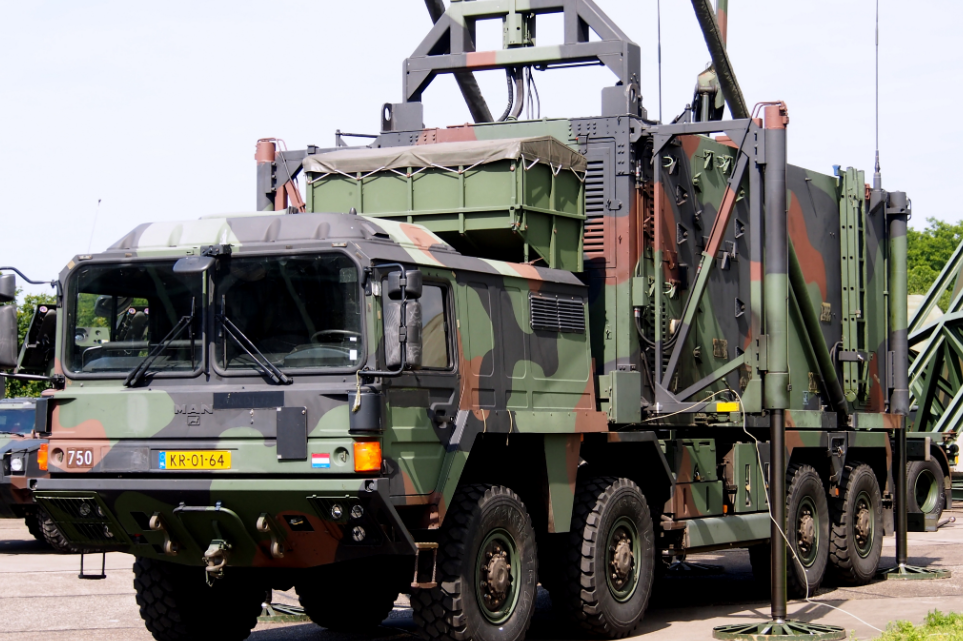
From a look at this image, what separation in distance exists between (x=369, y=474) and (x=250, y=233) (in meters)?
1.83

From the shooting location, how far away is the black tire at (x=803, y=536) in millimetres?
12828

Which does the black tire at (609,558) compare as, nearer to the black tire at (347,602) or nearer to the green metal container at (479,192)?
the black tire at (347,602)

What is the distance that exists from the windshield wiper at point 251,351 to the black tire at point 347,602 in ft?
9.06

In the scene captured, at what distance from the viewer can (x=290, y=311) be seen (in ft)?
28.3

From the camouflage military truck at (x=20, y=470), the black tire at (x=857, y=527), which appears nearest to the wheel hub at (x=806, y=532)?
the black tire at (x=857, y=527)

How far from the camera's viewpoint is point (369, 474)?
8164 mm

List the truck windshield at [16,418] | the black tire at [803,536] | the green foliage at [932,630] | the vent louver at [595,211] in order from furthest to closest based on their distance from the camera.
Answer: the truck windshield at [16,418]
the black tire at [803,536]
the vent louver at [595,211]
the green foliage at [932,630]

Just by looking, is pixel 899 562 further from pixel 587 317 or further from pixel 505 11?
pixel 505 11

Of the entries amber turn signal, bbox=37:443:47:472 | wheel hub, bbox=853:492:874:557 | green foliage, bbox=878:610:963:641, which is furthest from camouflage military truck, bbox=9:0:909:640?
green foliage, bbox=878:610:963:641

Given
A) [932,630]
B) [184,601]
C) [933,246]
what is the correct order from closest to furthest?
[932,630], [184,601], [933,246]

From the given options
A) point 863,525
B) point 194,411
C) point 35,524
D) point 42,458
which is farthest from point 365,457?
point 35,524

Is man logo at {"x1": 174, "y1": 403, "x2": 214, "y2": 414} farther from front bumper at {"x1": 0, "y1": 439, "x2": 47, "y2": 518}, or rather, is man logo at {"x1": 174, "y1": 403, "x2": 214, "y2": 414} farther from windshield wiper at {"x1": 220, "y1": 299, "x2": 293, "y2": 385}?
front bumper at {"x1": 0, "y1": 439, "x2": 47, "y2": 518}

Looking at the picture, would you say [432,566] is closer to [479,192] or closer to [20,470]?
[479,192]

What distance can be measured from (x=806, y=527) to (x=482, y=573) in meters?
5.16
